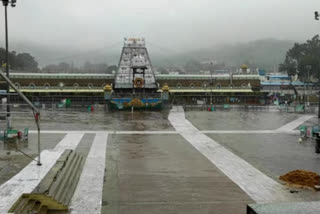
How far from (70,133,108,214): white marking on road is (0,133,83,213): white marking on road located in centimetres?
119

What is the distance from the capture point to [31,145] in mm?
17703

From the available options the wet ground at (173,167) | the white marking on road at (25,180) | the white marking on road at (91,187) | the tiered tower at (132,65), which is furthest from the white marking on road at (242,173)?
the tiered tower at (132,65)

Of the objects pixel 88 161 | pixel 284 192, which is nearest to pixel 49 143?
pixel 88 161

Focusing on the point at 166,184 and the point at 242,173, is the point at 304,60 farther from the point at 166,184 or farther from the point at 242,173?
the point at 166,184

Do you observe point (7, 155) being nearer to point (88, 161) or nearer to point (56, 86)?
point (88, 161)

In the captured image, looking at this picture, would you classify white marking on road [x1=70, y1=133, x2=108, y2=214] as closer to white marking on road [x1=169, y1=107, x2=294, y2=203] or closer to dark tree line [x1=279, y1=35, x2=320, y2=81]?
white marking on road [x1=169, y1=107, x2=294, y2=203]

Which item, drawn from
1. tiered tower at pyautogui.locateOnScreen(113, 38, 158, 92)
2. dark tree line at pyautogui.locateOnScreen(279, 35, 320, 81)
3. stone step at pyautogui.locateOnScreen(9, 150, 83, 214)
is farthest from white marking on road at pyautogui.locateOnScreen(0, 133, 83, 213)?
dark tree line at pyautogui.locateOnScreen(279, 35, 320, 81)

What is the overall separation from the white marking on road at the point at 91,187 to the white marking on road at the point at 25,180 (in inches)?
46.8

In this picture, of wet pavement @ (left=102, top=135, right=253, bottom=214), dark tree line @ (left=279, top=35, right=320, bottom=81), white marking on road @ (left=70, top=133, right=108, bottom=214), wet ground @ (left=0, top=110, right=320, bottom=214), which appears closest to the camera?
white marking on road @ (left=70, top=133, right=108, bottom=214)

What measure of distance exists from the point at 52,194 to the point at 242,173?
23.1 feet

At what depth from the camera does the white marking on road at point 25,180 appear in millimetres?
8719

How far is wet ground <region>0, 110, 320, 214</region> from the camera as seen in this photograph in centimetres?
962

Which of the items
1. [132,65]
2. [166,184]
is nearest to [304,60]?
[132,65]

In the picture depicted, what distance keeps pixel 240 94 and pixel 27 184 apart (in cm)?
5319
